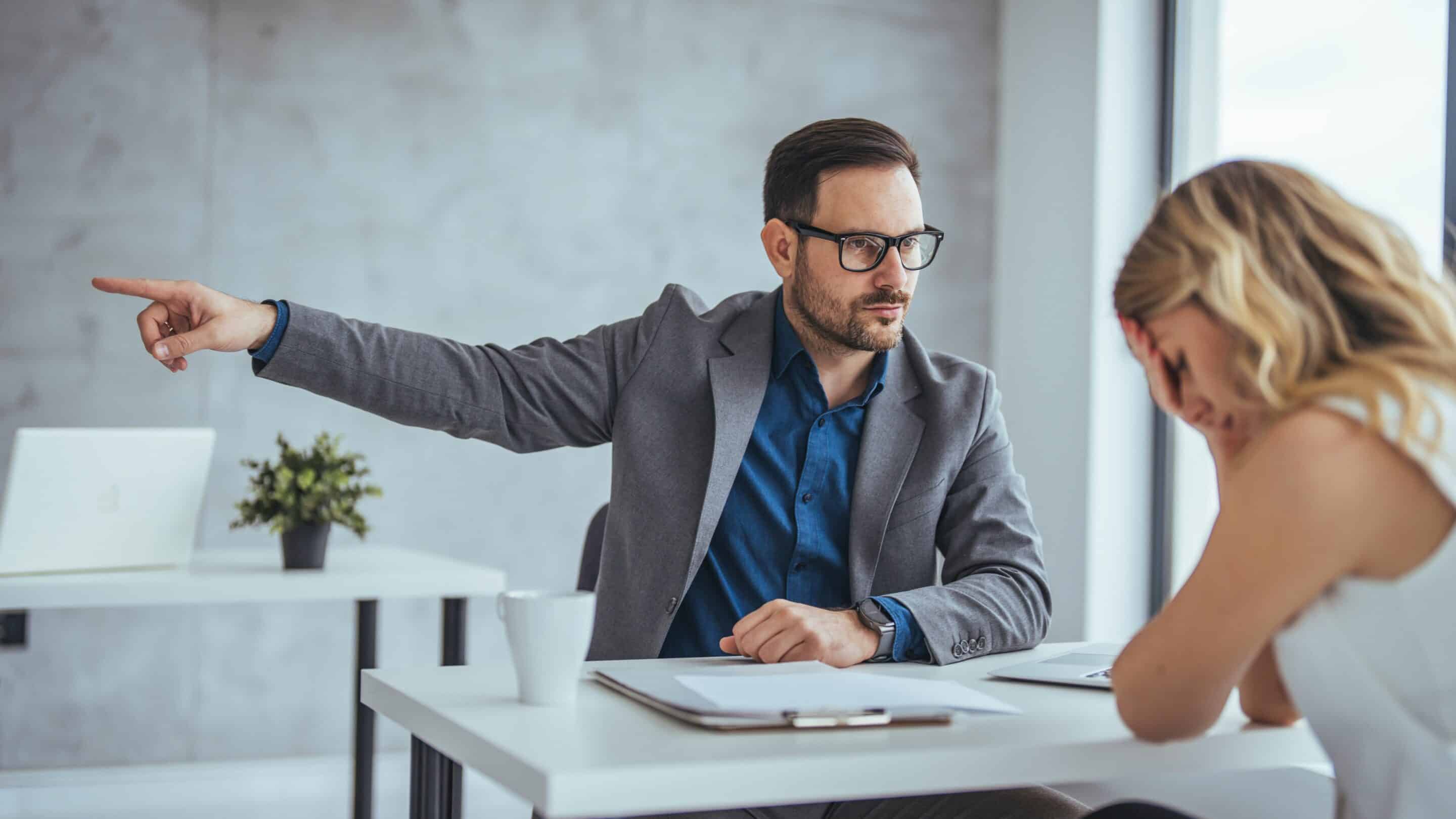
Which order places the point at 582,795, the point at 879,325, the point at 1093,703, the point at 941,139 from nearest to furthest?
1. the point at 582,795
2. the point at 1093,703
3. the point at 879,325
4. the point at 941,139

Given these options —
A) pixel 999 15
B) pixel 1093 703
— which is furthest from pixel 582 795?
pixel 999 15

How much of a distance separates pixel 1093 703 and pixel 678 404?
79cm

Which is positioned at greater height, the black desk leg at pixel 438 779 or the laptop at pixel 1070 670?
the laptop at pixel 1070 670

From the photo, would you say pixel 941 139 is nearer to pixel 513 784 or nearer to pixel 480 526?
pixel 480 526

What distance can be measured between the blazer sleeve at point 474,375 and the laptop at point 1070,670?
0.74m

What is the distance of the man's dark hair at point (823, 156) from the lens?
1.84 metres

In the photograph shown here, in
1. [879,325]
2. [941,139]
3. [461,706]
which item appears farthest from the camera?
[941,139]

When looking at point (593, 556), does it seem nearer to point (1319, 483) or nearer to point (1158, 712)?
point (1158, 712)

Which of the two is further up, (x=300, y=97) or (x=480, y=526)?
(x=300, y=97)

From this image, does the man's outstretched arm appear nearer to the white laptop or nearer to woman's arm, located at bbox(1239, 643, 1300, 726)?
the white laptop

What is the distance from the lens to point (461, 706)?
1.05 m

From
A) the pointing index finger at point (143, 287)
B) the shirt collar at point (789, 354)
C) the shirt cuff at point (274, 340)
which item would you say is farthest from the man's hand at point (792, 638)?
the pointing index finger at point (143, 287)

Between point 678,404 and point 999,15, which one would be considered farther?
point 999,15

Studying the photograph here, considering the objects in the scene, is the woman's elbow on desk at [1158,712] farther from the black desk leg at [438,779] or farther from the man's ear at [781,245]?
the man's ear at [781,245]
